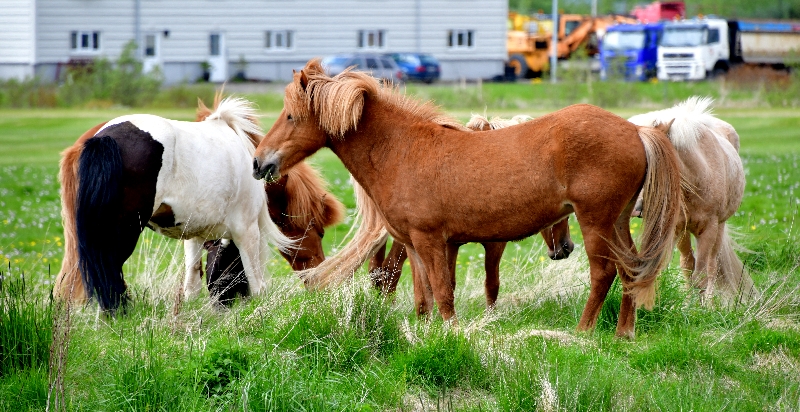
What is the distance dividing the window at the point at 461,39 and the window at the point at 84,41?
1729 centimetres

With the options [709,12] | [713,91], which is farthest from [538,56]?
[709,12]

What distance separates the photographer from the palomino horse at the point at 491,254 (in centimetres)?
665

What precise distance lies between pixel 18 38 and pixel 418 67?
17.6 metres

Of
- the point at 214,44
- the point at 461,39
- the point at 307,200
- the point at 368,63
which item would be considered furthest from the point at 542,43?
the point at 307,200

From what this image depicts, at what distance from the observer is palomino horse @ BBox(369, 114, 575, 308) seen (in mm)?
6652

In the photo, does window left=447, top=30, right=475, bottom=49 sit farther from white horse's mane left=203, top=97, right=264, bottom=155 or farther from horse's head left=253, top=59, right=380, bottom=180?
horse's head left=253, top=59, right=380, bottom=180

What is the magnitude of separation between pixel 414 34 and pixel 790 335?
41.1 m

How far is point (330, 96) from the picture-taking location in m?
5.87

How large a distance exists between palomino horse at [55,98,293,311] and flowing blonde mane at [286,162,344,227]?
578mm

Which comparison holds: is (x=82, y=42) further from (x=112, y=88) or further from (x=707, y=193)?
(x=707, y=193)

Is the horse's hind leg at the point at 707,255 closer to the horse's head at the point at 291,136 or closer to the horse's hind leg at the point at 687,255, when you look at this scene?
the horse's hind leg at the point at 687,255

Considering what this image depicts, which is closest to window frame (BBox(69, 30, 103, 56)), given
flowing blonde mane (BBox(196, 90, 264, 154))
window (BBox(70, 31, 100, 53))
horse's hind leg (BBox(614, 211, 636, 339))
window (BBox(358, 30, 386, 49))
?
window (BBox(70, 31, 100, 53))

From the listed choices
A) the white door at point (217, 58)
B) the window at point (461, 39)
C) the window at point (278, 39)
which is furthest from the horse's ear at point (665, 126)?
the window at point (461, 39)

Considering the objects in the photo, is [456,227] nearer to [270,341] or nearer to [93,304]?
[270,341]
